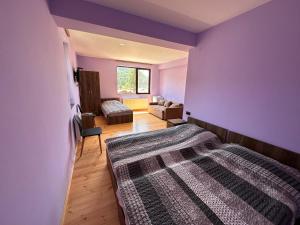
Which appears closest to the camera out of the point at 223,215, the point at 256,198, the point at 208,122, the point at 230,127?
the point at 223,215

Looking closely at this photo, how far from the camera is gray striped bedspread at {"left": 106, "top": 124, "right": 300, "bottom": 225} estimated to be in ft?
3.37

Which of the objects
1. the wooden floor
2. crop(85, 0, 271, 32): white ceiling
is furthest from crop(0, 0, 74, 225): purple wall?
crop(85, 0, 271, 32): white ceiling

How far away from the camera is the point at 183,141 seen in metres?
2.20

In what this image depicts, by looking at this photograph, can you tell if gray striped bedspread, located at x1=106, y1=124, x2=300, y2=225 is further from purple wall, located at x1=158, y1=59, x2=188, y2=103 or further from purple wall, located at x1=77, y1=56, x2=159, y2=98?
purple wall, located at x1=77, y1=56, x2=159, y2=98

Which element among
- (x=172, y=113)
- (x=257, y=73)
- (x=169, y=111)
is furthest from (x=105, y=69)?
(x=257, y=73)

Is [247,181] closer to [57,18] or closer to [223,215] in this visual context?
[223,215]

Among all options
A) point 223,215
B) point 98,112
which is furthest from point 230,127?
point 98,112

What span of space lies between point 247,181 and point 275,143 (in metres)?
0.74

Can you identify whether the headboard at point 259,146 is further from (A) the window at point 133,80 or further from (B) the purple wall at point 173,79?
(A) the window at point 133,80

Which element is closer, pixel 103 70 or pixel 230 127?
pixel 230 127

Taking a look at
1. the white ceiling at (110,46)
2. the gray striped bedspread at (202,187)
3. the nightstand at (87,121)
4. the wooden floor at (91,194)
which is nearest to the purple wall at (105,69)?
the white ceiling at (110,46)

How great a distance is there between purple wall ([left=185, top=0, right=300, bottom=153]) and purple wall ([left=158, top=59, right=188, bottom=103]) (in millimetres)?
3002

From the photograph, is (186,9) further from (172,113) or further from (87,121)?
(172,113)

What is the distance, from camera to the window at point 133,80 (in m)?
6.47
